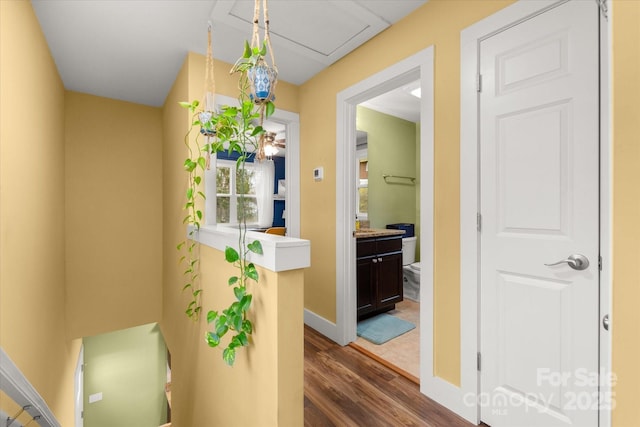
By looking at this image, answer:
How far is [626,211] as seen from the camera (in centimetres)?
49

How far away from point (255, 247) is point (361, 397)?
1335 millimetres

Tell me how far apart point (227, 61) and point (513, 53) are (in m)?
2.15

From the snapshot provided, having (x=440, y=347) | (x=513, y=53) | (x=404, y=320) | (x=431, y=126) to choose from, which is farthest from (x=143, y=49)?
(x=404, y=320)

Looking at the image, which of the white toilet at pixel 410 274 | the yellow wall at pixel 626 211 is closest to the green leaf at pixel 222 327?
the yellow wall at pixel 626 211

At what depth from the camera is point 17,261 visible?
161 cm

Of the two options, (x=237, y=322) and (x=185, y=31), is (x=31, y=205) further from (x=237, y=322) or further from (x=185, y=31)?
(x=237, y=322)

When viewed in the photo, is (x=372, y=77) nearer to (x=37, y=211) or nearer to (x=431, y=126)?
(x=431, y=126)

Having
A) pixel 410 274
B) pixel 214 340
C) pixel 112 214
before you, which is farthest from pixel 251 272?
pixel 112 214

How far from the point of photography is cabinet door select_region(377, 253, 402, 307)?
122 inches

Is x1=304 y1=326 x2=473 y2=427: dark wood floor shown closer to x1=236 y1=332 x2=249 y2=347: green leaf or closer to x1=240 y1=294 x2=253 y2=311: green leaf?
x1=236 y1=332 x2=249 y2=347: green leaf

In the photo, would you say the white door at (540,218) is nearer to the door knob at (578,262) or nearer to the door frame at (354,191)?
the door knob at (578,262)

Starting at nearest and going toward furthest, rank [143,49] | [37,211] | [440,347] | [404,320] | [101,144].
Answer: [440,347] → [37,211] → [143,49] → [404,320] → [101,144]

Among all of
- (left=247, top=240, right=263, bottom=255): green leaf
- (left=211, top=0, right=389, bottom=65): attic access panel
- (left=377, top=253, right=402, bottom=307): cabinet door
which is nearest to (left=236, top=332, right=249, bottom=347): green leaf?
(left=247, top=240, right=263, bottom=255): green leaf

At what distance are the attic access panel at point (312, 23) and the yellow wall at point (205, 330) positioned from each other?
24.6 inches
